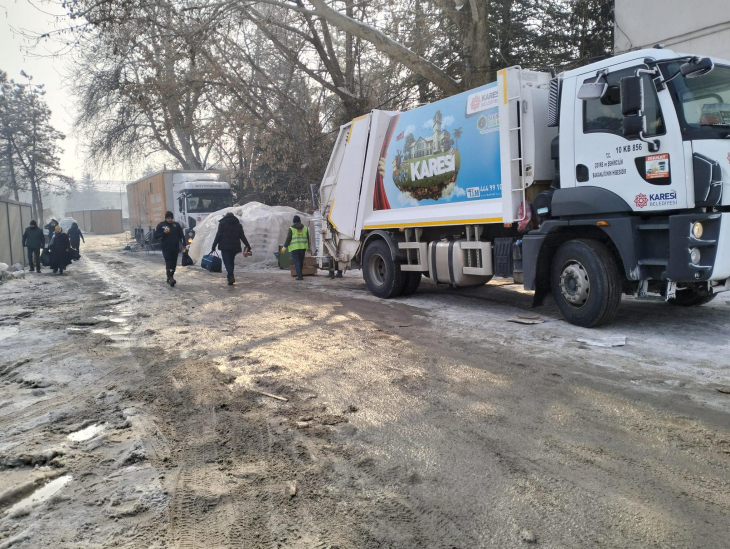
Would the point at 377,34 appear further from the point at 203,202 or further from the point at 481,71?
the point at 203,202

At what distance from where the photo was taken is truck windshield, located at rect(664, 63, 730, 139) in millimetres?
5840

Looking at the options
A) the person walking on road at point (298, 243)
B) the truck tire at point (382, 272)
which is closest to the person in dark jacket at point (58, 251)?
the person walking on road at point (298, 243)

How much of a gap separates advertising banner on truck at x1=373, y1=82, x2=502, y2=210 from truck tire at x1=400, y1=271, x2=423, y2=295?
125cm

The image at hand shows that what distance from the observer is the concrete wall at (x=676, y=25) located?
12.2 metres

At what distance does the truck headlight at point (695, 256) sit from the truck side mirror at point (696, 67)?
A: 1817mm

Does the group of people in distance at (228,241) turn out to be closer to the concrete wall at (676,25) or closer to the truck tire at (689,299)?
the truck tire at (689,299)

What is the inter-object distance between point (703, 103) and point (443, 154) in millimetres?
3732

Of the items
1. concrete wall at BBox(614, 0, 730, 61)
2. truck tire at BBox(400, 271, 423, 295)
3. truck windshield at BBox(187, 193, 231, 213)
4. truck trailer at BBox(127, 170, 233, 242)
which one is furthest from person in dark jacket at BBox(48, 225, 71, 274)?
concrete wall at BBox(614, 0, 730, 61)

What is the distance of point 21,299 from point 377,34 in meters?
9.58

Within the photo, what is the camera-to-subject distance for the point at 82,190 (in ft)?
464

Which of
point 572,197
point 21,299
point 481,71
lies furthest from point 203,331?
point 481,71

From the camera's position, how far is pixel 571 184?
6922 mm

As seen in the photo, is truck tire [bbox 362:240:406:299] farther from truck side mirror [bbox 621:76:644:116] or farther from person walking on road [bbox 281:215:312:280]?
truck side mirror [bbox 621:76:644:116]

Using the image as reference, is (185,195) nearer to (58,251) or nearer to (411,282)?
(58,251)
